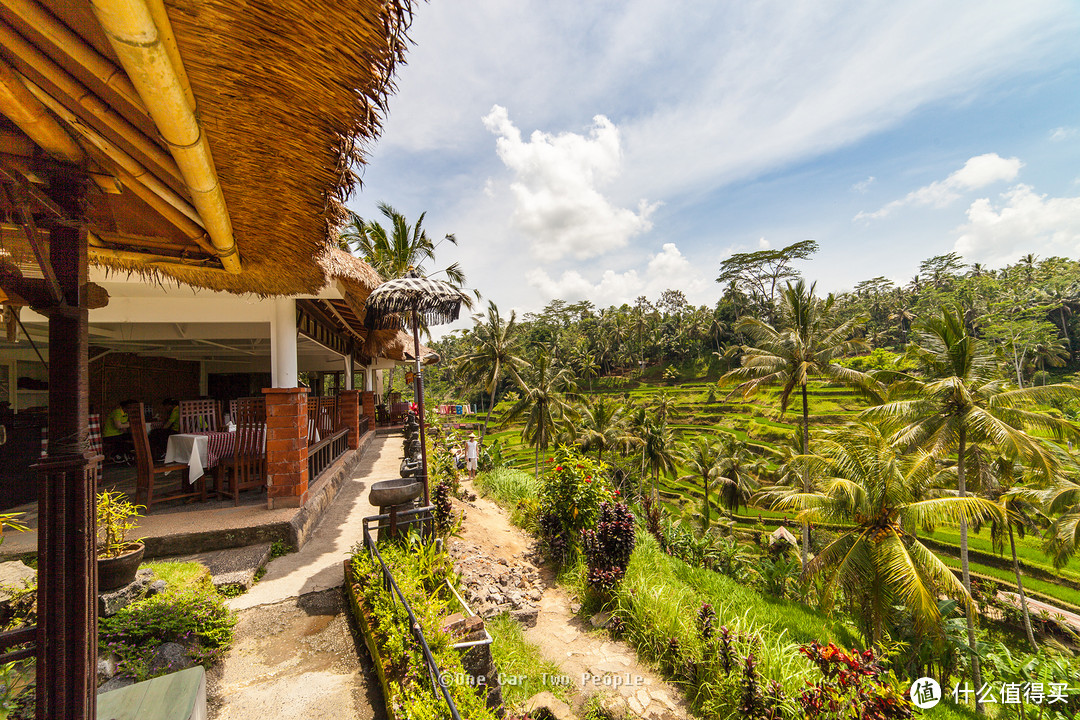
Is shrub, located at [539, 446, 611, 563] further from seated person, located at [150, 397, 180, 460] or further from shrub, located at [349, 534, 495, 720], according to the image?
seated person, located at [150, 397, 180, 460]

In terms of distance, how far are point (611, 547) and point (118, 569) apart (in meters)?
4.68

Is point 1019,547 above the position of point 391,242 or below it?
below

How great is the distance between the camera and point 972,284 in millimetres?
44344

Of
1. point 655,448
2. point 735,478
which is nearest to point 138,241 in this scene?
point 655,448

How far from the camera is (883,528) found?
8883 millimetres

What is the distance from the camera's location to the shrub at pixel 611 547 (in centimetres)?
530

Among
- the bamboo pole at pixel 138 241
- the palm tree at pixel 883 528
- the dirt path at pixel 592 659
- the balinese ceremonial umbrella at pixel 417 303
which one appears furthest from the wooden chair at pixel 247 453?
the palm tree at pixel 883 528

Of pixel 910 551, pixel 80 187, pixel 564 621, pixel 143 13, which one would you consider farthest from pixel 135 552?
pixel 910 551

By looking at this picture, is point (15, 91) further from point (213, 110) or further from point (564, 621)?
point (564, 621)

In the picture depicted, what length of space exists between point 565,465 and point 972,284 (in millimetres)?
59375

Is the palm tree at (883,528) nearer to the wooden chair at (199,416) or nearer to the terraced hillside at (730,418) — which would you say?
the wooden chair at (199,416)

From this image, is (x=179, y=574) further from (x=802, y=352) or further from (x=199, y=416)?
(x=802, y=352)

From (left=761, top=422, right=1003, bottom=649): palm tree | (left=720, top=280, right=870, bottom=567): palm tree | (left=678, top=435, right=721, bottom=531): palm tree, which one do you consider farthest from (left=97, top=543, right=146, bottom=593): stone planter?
(left=678, top=435, right=721, bottom=531): palm tree

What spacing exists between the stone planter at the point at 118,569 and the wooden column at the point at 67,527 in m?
2.18
